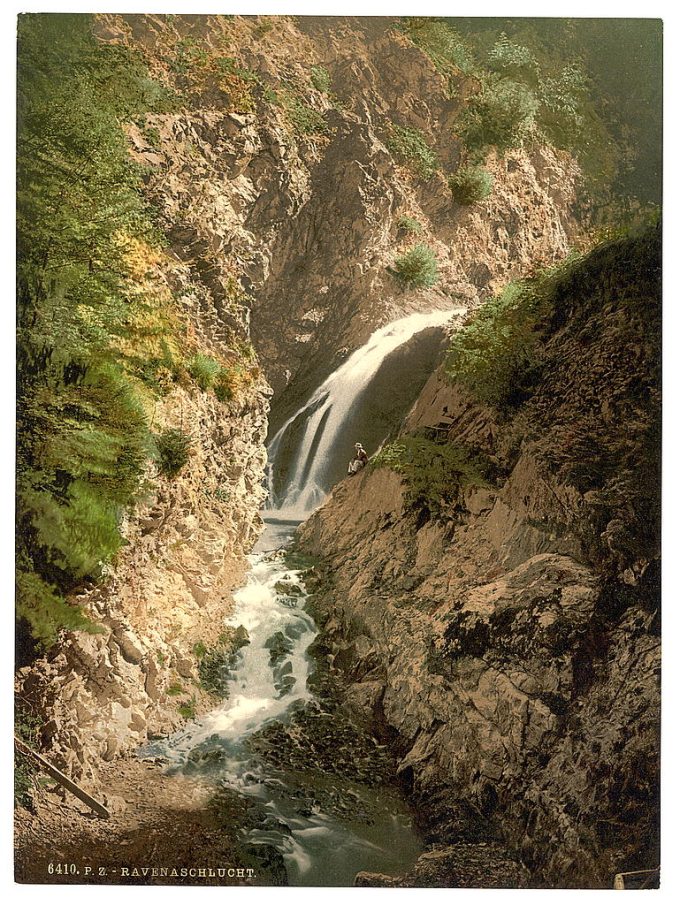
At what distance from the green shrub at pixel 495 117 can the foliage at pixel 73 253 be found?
1931mm

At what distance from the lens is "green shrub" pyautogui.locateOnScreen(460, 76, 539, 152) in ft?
15.0

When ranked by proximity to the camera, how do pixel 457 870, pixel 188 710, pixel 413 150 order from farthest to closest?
pixel 413 150 → pixel 188 710 → pixel 457 870

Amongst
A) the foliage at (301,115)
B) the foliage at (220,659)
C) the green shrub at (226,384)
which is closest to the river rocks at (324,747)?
the foliage at (220,659)

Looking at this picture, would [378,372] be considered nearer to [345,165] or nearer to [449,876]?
[345,165]

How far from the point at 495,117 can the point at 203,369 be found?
2.29 meters

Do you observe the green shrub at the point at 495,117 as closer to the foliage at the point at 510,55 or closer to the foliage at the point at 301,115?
the foliage at the point at 510,55

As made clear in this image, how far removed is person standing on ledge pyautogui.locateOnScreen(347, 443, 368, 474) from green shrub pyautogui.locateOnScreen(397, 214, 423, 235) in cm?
130

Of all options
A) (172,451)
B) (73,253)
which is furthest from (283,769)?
(73,253)

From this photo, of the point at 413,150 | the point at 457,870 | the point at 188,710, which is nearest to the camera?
the point at 457,870

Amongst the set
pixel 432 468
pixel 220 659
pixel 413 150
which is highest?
pixel 413 150

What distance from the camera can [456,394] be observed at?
447 centimetres

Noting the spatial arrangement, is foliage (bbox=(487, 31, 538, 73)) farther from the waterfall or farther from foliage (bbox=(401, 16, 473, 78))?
the waterfall

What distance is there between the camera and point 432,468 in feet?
14.7

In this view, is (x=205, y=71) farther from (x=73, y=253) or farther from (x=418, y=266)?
(x=418, y=266)
